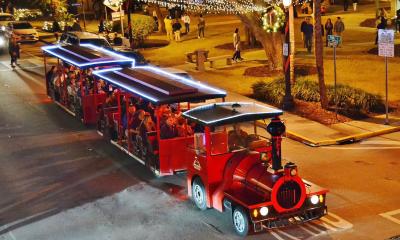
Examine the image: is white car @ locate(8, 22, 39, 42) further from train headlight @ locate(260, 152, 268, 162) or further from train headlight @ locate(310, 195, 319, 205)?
train headlight @ locate(310, 195, 319, 205)

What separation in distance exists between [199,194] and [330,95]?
9.65 meters

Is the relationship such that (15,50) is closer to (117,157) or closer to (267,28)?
(267,28)

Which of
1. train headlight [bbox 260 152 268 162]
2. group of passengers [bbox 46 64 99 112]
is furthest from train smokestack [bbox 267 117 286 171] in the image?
group of passengers [bbox 46 64 99 112]

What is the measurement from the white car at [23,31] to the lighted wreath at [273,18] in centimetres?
2401

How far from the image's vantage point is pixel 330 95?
20.7 metres

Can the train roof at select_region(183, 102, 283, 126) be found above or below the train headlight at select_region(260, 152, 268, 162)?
above

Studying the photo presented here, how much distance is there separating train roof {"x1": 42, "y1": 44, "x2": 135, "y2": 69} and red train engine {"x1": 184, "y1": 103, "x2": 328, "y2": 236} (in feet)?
24.6

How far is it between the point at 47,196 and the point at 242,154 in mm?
4774

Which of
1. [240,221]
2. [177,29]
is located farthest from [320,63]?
[177,29]

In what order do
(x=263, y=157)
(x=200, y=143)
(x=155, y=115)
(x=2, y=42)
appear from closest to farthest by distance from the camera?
(x=263, y=157)
(x=200, y=143)
(x=155, y=115)
(x=2, y=42)

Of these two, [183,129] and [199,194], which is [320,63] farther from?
[199,194]

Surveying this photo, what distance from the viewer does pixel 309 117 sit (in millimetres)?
19766

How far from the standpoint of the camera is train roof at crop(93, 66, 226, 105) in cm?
1378

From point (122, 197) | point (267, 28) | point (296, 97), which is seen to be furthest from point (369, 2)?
point (122, 197)
